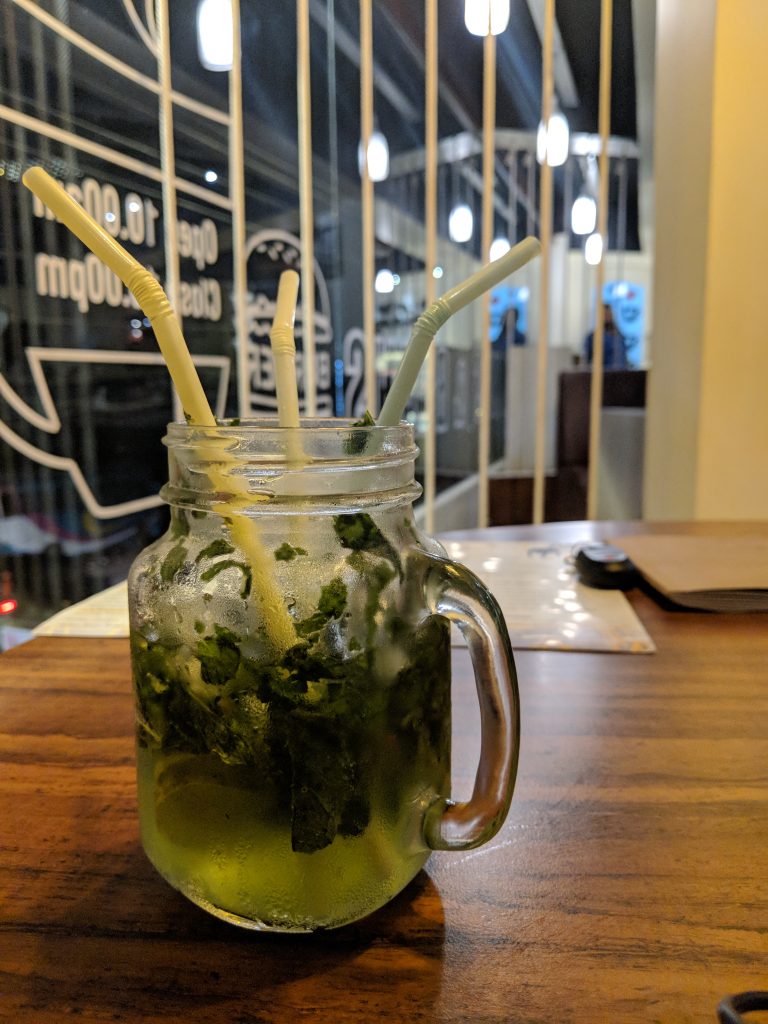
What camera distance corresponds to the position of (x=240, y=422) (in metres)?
0.36

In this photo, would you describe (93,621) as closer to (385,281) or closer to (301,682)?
(301,682)

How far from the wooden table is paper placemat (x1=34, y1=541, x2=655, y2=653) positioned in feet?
0.50

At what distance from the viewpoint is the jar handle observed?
311 mm

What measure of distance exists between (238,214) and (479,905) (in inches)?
76.3

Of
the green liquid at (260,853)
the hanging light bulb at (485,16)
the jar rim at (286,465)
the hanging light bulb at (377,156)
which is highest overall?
the hanging light bulb at (485,16)

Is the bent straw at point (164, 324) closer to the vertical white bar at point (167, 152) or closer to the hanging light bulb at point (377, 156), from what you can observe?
the vertical white bar at point (167, 152)

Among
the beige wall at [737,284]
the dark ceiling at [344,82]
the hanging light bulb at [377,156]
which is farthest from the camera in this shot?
the hanging light bulb at [377,156]

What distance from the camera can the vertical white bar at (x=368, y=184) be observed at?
1.97 m

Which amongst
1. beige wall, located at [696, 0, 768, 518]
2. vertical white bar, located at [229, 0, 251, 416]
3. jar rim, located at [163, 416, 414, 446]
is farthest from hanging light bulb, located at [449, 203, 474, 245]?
jar rim, located at [163, 416, 414, 446]

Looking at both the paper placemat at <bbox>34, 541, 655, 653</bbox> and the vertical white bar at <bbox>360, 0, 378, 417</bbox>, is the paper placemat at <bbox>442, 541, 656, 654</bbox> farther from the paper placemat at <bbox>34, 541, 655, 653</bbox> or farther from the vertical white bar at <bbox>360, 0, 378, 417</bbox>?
the vertical white bar at <bbox>360, 0, 378, 417</bbox>

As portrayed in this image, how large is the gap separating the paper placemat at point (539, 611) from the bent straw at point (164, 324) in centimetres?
31

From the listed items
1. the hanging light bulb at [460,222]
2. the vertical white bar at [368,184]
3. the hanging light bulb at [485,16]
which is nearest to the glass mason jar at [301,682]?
the vertical white bar at [368,184]

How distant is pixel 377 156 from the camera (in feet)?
7.63

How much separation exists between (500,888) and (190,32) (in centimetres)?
217
